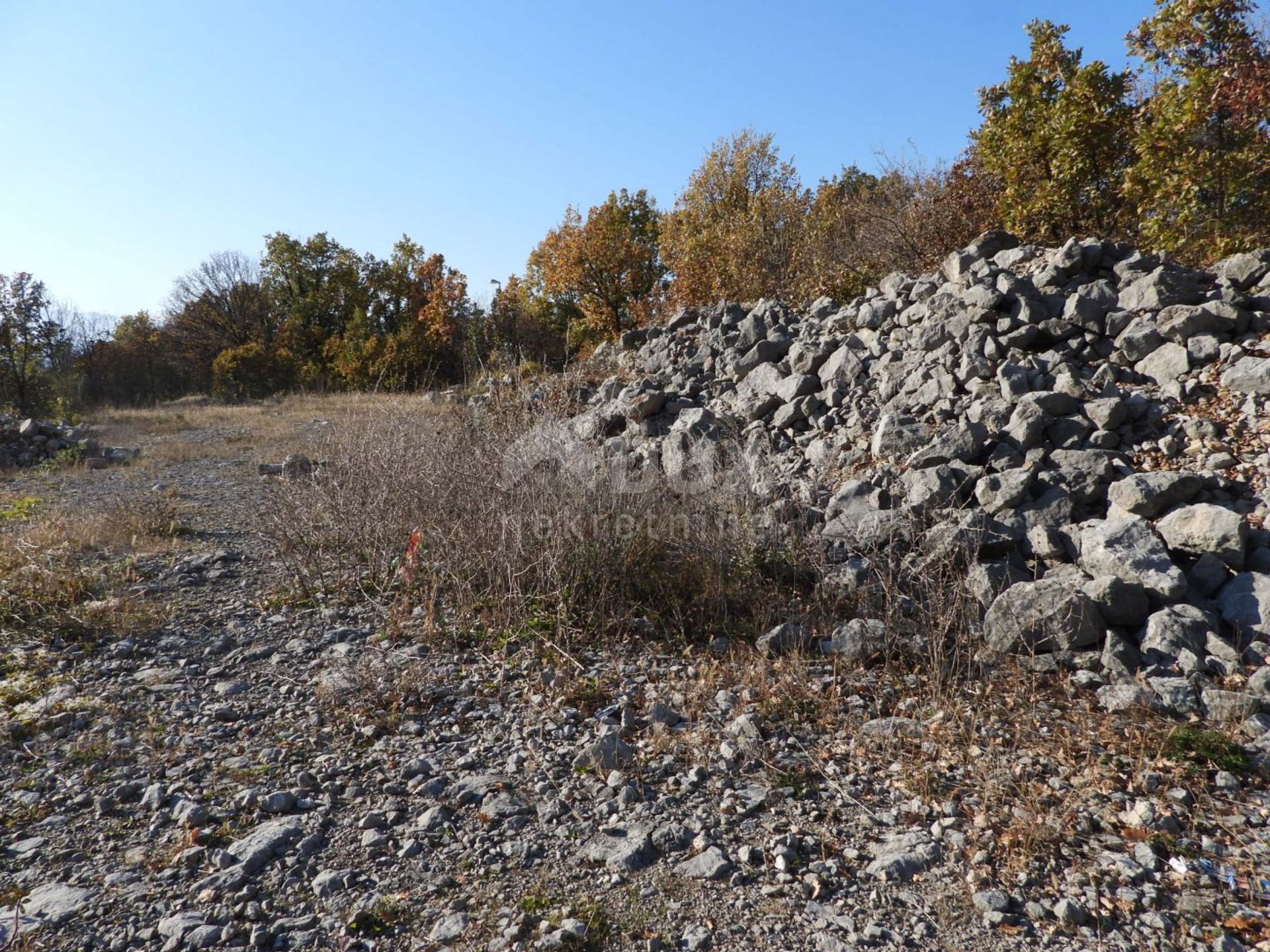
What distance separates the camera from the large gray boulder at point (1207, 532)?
3.97m

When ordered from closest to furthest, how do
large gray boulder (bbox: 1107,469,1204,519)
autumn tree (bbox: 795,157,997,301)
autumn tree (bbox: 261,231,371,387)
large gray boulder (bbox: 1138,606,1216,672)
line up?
large gray boulder (bbox: 1138,606,1216,672)
large gray boulder (bbox: 1107,469,1204,519)
autumn tree (bbox: 795,157,997,301)
autumn tree (bbox: 261,231,371,387)

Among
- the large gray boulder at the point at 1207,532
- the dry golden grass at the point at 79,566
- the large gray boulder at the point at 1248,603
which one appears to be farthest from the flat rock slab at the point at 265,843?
the large gray boulder at the point at 1207,532

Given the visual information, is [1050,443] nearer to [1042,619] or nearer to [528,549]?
[1042,619]

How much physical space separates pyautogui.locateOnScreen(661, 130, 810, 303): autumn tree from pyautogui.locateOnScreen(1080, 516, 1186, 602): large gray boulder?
28.3 feet

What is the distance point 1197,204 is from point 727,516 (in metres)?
5.65

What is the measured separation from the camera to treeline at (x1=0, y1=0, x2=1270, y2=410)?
6984 millimetres

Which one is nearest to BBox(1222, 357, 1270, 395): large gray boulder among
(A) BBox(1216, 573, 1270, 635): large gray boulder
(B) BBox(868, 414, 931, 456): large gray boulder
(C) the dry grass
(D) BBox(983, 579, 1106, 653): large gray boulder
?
(A) BBox(1216, 573, 1270, 635): large gray boulder

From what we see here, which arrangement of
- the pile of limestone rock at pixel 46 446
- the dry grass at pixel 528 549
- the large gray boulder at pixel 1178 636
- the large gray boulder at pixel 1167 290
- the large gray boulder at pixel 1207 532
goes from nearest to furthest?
the large gray boulder at pixel 1178 636 → the large gray boulder at pixel 1207 532 → the dry grass at pixel 528 549 → the large gray boulder at pixel 1167 290 → the pile of limestone rock at pixel 46 446

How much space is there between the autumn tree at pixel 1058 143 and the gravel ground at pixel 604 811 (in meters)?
6.64

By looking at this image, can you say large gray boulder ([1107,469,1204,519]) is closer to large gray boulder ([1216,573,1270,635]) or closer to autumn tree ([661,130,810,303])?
large gray boulder ([1216,573,1270,635])

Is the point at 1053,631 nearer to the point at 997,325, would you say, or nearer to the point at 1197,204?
the point at 997,325

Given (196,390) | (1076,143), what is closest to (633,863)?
(1076,143)

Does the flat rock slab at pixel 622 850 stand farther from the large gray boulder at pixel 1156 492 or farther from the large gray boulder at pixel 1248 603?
the large gray boulder at pixel 1156 492

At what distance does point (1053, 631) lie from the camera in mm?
3867
